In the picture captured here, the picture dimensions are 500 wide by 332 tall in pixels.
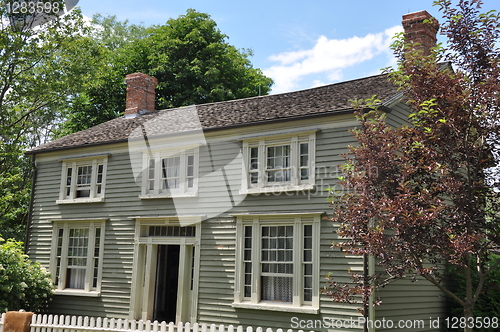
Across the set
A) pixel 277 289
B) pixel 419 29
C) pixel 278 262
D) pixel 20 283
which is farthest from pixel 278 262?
pixel 419 29

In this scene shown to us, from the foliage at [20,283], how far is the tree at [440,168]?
10027mm

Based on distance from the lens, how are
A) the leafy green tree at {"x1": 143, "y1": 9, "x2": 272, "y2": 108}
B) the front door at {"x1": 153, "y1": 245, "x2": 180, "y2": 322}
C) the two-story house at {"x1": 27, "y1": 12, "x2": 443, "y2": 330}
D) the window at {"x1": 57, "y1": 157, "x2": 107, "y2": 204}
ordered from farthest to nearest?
the leafy green tree at {"x1": 143, "y1": 9, "x2": 272, "y2": 108}, the window at {"x1": 57, "y1": 157, "x2": 107, "y2": 204}, the front door at {"x1": 153, "y1": 245, "x2": 180, "y2": 322}, the two-story house at {"x1": 27, "y1": 12, "x2": 443, "y2": 330}

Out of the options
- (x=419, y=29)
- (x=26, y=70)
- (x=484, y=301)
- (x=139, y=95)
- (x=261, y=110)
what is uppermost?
(x=26, y=70)

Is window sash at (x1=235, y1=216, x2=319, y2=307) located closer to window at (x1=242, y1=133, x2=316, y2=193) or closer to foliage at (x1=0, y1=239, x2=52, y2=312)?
window at (x1=242, y1=133, x2=316, y2=193)

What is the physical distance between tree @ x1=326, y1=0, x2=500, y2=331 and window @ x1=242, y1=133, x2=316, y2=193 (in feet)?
13.3

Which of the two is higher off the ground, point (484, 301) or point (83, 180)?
point (83, 180)

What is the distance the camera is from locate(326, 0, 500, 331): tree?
748 centimetres

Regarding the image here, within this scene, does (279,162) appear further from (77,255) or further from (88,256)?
(77,255)

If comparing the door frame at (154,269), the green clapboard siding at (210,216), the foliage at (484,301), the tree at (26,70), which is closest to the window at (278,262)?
the green clapboard siding at (210,216)

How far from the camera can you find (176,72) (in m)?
29.4

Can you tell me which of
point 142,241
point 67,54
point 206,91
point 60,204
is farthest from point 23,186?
point 142,241

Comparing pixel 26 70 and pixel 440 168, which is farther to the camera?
pixel 26 70

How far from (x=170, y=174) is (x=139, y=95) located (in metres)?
6.03

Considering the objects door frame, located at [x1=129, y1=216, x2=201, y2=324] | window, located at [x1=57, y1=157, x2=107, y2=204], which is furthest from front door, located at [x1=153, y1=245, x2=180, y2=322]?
window, located at [x1=57, y1=157, x2=107, y2=204]
